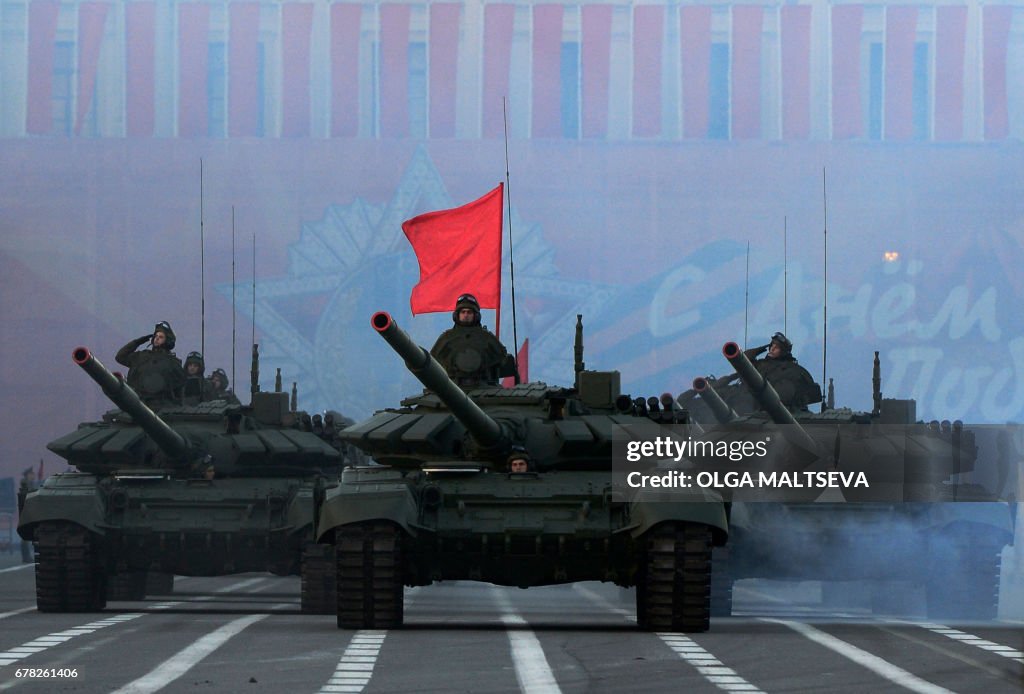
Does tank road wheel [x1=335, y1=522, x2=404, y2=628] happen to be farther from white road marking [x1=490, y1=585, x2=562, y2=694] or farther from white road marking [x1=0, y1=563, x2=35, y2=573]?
white road marking [x1=0, y1=563, x2=35, y2=573]

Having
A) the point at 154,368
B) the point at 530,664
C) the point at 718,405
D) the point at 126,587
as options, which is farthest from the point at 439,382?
the point at 718,405

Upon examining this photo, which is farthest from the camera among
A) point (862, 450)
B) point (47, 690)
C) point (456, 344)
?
point (862, 450)

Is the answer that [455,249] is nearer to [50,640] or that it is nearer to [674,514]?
[674,514]

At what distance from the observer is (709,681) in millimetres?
17547

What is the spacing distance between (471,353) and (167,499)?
243 inches

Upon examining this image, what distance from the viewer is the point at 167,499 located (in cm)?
3128

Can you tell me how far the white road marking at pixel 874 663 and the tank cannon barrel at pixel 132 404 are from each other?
9.57 metres

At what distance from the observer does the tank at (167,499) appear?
2975 cm

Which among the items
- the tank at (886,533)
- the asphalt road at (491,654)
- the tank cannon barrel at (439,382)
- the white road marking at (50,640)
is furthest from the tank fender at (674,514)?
the tank at (886,533)

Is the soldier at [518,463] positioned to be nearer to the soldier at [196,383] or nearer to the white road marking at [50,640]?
the white road marking at [50,640]

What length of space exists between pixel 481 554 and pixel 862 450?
34.4ft

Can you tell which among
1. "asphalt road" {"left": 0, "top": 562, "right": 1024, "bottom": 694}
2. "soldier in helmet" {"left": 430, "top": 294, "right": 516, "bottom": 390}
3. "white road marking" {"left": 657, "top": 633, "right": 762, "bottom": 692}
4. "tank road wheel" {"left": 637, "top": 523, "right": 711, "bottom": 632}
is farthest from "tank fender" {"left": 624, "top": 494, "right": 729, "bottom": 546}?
"soldier in helmet" {"left": 430, "top": 294, "right": 516, "bottom": 390}

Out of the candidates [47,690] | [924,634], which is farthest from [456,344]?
[47,690]

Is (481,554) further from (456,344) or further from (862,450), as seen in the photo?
(862,450)
